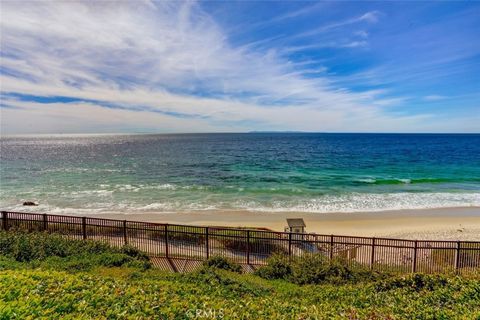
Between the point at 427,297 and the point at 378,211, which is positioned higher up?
the point at 427,297

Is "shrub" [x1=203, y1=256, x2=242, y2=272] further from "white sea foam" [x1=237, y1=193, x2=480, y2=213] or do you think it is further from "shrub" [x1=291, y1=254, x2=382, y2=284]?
"white sea foam" [x1=237, y1=193, x2=480, y2=213]

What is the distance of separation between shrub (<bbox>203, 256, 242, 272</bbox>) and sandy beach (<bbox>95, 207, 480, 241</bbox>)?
8.72m

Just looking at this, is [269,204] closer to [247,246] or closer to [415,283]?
[247,246]

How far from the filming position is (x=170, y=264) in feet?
36.1

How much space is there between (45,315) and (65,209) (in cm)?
2248

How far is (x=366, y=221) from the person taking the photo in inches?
810

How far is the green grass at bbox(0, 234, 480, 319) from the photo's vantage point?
491 centimetres

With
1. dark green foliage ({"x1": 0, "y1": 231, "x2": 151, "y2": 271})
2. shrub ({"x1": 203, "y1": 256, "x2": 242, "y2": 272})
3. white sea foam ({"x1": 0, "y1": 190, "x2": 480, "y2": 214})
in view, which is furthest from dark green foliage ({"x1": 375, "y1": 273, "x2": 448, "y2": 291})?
white sea foam ({"x1": 0, "y1": 190, "x2": 480, "y2": 214})

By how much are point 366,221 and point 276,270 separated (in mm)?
13834

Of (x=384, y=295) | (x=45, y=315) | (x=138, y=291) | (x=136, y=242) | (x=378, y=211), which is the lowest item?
(x=378, y=211)

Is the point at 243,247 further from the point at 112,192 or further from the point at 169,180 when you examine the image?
the point at 169,180

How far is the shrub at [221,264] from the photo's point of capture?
394 inches

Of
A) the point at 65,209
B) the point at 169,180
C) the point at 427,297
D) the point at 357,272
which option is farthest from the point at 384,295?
the point at 169,180

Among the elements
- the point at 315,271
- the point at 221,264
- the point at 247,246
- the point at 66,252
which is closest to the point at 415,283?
the point at 315,271
